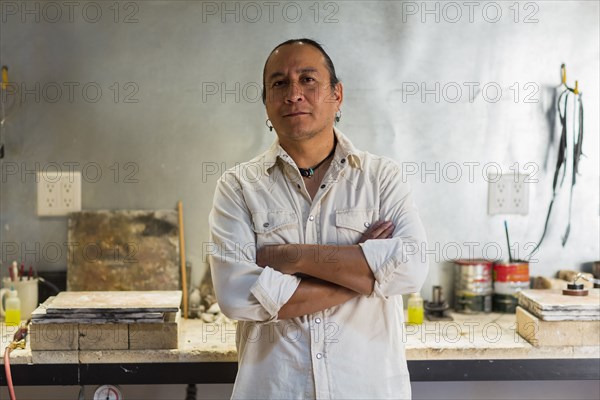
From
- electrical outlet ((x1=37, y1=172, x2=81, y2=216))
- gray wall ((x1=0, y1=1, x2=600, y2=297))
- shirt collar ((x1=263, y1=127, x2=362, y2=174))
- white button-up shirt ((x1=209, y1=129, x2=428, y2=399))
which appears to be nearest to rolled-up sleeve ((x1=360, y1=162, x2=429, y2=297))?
white button-up shirt ((x1=209, y1=129, x2=428, y2=399))

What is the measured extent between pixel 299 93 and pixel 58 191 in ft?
4.48

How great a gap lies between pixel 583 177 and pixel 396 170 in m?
1.30

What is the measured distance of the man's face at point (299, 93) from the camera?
80.4 inches

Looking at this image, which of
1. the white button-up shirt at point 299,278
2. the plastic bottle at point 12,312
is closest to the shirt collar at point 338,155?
the white button-up shirt at point 299,278

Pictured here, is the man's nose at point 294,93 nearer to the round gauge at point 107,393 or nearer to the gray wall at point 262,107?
the gray wall at point 262,107

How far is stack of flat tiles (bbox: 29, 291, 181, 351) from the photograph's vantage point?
2.35 m

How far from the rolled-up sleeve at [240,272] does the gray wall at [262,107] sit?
35.1 inches

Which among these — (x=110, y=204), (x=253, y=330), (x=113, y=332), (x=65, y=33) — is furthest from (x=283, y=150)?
(x=65, y=33)

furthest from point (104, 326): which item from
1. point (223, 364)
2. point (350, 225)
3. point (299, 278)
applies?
point (350, 225)

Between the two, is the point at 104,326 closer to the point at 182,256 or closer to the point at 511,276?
the point at 182,256

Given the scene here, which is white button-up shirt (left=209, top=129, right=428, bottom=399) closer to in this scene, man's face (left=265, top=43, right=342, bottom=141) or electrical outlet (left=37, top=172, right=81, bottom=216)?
man's face (left=265, top=43, right=342, bottom=141)

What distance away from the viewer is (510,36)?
2.97 metres

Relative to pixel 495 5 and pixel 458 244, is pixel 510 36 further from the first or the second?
pixel 458 244

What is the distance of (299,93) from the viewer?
204 centimetres
